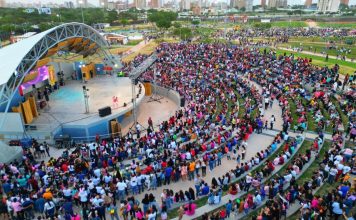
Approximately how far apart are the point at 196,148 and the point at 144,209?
6.03 meters

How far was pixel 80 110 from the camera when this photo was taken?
26.2m

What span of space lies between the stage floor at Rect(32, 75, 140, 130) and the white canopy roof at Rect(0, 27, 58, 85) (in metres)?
4.54

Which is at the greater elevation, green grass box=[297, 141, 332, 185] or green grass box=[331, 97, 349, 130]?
green grass box=[331, 97, 349, 130]

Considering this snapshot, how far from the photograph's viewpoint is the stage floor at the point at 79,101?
23.9 m

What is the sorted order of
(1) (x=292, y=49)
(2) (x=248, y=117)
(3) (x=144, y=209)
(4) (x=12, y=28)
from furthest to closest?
(4) (x=12, y=28) → (1) (x=292, y=49) → (2) (x=248, y=117) → (3) (x=144, y=209)

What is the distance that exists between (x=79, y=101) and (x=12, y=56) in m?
8.71

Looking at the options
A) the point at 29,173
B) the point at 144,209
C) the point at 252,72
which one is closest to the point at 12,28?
the point at 252,72

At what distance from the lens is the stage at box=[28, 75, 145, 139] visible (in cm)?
2291

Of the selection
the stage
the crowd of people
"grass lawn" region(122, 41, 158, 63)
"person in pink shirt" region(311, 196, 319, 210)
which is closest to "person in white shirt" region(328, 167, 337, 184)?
the crowd of people

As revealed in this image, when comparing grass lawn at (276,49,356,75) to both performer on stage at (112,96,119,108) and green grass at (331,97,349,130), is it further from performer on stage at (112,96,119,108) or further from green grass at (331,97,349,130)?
performer on stage at (112,96,119,108)

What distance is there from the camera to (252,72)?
38469mm

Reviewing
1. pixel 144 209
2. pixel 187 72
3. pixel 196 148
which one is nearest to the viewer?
pixel 144 209

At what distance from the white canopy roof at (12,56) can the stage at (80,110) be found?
425 centimetres

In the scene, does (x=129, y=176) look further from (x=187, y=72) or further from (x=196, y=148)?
(x=187, y=72)
